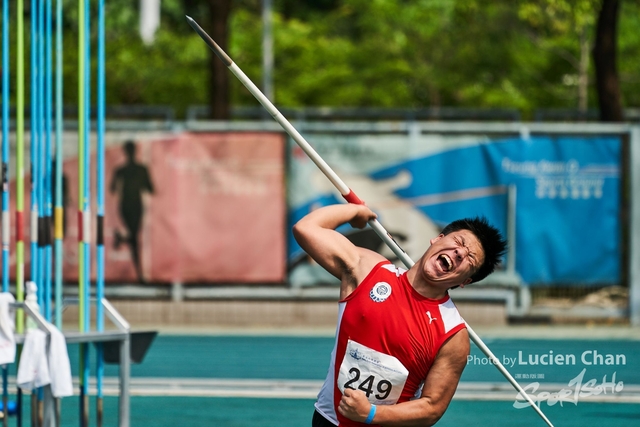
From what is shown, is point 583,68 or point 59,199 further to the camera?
point 583,68

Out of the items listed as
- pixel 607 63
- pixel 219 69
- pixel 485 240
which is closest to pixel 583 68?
pixel 607 63

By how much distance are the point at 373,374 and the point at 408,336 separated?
22cm

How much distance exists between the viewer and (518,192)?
14.9 meters

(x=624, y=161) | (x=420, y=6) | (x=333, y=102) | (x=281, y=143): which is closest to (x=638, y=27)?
(x=420, y=6)

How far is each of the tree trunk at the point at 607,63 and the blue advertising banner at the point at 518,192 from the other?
1692mm

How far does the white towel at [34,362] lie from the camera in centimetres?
563

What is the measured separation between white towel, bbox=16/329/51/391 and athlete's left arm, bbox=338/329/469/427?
1814 mm

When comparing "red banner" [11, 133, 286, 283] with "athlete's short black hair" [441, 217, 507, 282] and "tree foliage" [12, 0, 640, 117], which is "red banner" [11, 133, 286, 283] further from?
"tree foliage" [12, 0, 640, 117]

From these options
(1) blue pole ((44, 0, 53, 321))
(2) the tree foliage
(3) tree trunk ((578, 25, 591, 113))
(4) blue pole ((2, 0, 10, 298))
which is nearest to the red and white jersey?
(1) blue pole ((44, 0, 53, 321))

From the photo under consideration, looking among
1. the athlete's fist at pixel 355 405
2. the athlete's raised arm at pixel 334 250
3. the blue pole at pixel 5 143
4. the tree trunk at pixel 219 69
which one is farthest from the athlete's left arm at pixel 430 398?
the tree trunk at pixel 219 69

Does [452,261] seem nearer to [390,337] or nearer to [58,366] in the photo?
[390,337]

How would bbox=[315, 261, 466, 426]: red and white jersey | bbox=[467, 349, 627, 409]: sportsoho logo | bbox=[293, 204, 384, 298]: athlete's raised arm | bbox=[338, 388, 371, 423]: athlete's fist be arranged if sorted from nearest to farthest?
bbox=[338, 388, 371, 423]: athlete's fist
bbox=[315, 261, 466, 426]: red and white jersey
bbox=[293, 204, 384, 298]: athlete's raised arm
bbox=[467, 349, 627, 409]: sportsoho logo

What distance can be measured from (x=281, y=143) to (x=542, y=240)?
3743 millimetres

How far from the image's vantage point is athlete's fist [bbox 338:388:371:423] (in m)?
4.53
